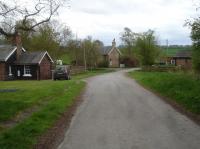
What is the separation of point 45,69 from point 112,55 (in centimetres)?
5730

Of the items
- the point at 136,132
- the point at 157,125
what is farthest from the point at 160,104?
the point at 136,132

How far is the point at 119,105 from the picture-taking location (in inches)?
885

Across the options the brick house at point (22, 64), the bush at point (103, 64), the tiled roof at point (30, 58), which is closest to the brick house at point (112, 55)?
the bush at point (103, 64)

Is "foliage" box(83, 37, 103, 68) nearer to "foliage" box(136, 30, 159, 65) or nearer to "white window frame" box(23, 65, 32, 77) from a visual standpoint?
"foliage" box(136, 30, 159, 65)

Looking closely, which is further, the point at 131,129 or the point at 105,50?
the point at 105,50

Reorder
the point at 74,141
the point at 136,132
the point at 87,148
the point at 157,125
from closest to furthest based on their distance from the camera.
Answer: the point at 87,148, the point at 74,141, the point at 136,132, the point at 157,125

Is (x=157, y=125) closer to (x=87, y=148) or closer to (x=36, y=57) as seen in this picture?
(x=87, y=148)

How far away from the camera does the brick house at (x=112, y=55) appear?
117787mm

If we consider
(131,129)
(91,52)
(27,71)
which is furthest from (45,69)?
(131,129)

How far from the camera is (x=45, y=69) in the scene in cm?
6328

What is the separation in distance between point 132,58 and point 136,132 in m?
101

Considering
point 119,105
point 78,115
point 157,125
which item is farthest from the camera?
point 119,105

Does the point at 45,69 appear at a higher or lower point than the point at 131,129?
higher

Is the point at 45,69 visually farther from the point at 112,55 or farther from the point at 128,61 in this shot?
the point at 112,55
